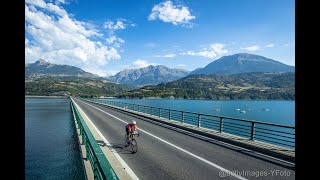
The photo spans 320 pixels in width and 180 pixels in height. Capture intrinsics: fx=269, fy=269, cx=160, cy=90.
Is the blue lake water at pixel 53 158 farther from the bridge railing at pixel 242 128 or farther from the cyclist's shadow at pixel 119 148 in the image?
the bridge railing at pixel 242 128

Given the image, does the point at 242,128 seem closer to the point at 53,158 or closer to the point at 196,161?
the point at 196,161

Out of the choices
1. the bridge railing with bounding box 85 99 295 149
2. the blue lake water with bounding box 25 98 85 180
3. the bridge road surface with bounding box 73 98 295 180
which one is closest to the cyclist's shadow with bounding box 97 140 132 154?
the bridge road surface with bounding box 73 98 295 180

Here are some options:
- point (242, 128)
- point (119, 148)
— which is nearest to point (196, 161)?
point (119, 148)

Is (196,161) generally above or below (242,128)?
below

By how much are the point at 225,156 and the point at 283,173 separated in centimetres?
313

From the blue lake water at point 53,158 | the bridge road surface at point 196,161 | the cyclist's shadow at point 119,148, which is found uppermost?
the bridge road surface at point 196,161

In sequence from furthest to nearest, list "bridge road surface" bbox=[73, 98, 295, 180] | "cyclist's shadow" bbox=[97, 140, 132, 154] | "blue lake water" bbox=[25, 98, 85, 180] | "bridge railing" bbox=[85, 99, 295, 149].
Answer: "blue lake water" bbox=[25, 98, 85, 180]
"bridge railing" bbox=[85, 99, 295, 149]
"cyclist's shadow" bbox=[97, 140, 132, 154]
"bridge road surface" bbox=[73, 98, 295, 180]

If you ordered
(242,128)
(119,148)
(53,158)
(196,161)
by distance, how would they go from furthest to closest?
(53,158), (242,128), (119,148), (196,161)

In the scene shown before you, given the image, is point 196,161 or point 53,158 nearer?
point 196,161

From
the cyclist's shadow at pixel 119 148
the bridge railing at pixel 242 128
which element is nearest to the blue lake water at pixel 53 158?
the cyclist's shadow at pixel 119 148

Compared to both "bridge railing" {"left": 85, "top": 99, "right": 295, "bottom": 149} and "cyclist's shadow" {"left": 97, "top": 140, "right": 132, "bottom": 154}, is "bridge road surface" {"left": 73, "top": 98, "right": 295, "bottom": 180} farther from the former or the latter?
"bridge railing" {"left": 85, "top": 99, "right": 295, "bottom": 149}

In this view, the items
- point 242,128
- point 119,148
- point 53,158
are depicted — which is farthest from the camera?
point 53,158
